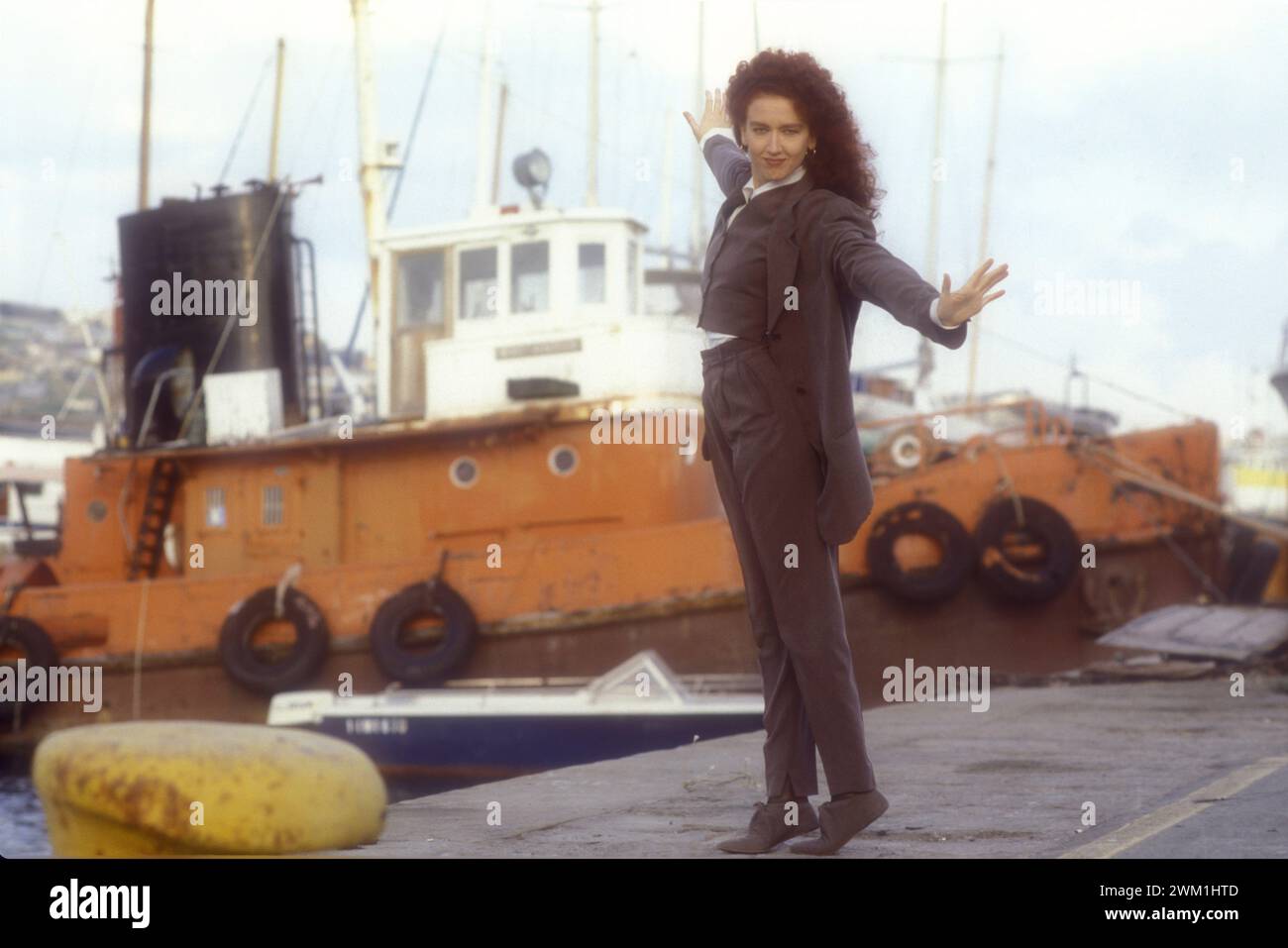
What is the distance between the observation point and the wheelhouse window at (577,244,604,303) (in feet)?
42.1

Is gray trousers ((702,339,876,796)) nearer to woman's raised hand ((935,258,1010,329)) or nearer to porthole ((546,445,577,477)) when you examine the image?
woman's raised hand ((935,258,1010,329))

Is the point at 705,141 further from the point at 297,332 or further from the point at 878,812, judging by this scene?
the point at 297,332

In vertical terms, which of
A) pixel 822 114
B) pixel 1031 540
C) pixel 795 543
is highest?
pixel 822 114

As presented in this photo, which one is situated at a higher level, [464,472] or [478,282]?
[478,282]

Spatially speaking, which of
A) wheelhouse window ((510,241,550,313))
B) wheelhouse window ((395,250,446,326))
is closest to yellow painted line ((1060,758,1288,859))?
wheelhouse window ((510,241,550,313))

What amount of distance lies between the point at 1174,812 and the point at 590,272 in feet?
33.4

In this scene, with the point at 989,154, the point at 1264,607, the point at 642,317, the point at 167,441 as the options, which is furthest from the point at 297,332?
the point at 989,154

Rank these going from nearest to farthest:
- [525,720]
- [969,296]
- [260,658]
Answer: [969,296], [525,720], [260,658]

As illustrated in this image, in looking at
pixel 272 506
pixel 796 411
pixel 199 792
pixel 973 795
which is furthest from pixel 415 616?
pixel 199 792

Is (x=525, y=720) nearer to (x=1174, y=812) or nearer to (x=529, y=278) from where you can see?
(x=529, y=278)

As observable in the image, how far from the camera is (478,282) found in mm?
13141

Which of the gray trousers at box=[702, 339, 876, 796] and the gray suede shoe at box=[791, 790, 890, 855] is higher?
the gray trousers at box=[702, 339, 876, 796]

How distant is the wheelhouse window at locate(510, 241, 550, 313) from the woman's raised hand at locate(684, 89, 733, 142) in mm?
9335
